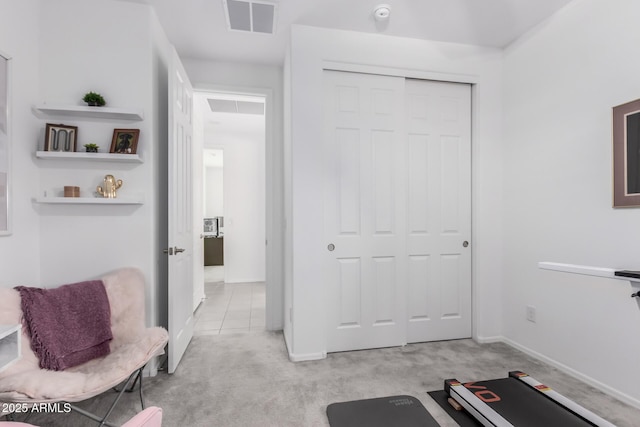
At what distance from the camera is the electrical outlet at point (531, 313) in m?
2.64

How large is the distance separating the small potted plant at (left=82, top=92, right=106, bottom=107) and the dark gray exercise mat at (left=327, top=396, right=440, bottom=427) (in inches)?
97.2

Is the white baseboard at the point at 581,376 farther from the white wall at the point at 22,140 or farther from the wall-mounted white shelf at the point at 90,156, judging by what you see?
the white wall at the point at 22,140

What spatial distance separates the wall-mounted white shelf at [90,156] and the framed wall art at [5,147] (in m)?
0.20

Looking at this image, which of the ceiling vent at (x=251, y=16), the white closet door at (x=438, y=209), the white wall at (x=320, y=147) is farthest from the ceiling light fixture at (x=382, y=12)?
the ceiling vent at (x=251, y=16)

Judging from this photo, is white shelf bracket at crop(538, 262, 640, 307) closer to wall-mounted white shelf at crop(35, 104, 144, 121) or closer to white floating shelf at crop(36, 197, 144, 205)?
white floating shelf at crop(36, 197, 144, 205)

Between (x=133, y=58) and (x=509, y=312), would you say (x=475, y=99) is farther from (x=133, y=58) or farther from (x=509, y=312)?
(x=133, y=58)

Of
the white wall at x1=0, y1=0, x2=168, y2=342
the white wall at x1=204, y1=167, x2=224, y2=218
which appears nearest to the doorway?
the white wall at x1=0, y1=0, x2=168, y2=342

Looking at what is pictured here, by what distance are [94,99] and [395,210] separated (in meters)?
2.40

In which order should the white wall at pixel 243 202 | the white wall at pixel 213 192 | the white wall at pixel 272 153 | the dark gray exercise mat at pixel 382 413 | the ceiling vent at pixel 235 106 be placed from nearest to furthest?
the dark gray exercise mat at pixel 382 413, the white wall at pixel 272 153, the ceiling vent at pixel 235 106, the white wall at pixel 243 202, the white wall at pixel 213 192

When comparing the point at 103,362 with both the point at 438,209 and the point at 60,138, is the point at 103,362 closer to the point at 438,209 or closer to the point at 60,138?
the point at 60,138

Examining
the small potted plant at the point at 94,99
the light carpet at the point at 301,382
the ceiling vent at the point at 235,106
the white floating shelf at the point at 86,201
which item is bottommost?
the light carpet at the point at 301,382

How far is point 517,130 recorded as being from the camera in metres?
2.80

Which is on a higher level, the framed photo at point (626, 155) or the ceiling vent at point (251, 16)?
the ceiling vent at point (251, 16)

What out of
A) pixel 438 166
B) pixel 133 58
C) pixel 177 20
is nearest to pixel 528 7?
pixel 438 166
